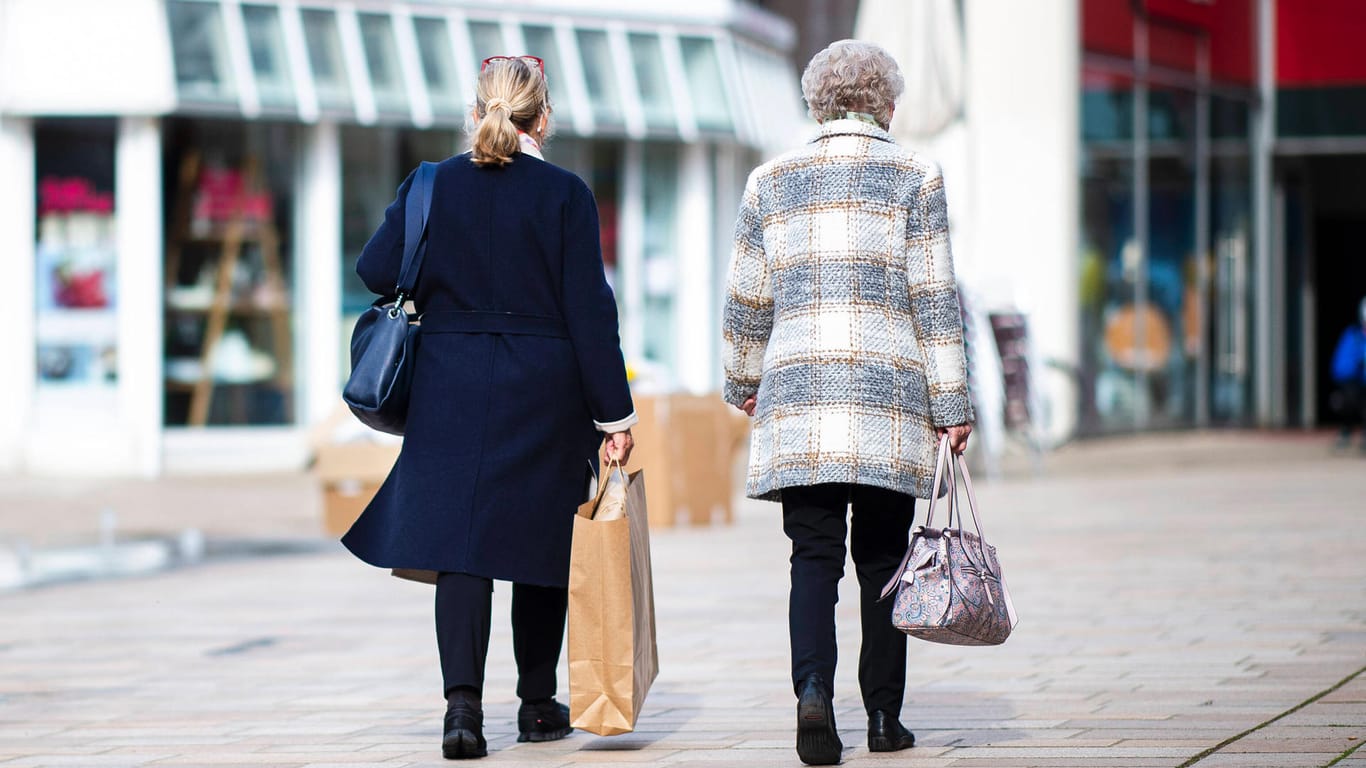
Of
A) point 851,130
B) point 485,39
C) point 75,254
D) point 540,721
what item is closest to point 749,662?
point 540,721

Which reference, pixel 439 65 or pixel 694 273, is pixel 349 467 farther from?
pixel 694 273

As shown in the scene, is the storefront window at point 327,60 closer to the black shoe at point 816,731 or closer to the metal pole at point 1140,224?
the metal pole at point 1140,224

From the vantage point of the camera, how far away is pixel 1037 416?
52.5 feet

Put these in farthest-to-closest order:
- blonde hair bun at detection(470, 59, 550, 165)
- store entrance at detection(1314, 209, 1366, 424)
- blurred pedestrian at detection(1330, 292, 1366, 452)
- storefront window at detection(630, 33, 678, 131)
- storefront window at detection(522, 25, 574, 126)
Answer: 1. store entrance at detection(1314, 209, 1366, 424)
2. storefront window at detection(630, 33, 678, 131)
3. storefront window at detection(522, 25, 574, 126)
4. blurred pedestrian at detection(1330, 292, 1366, 452)
5. blonde hair bun at detection(470, 59, 550, 165)

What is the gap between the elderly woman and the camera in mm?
4676

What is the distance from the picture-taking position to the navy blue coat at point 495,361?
492 cm

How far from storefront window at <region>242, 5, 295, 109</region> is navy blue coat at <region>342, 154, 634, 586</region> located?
43.8 ft

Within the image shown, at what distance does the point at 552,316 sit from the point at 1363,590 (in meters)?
4.46

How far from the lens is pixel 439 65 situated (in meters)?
19.1

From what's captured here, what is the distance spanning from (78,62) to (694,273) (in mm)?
6409

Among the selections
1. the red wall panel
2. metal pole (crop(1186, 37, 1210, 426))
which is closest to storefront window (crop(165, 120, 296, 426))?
metal pole (crop(1186, 37, 1210, 426))

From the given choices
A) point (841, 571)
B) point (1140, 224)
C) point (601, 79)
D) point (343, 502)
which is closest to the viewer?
point (841, 571)

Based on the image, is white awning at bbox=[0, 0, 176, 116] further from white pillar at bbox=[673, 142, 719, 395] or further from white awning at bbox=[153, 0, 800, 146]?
white pillar at bbox=[673, 142, 719, 395]

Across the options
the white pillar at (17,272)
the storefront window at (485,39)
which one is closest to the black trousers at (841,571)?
the white pillar at (17,272)
